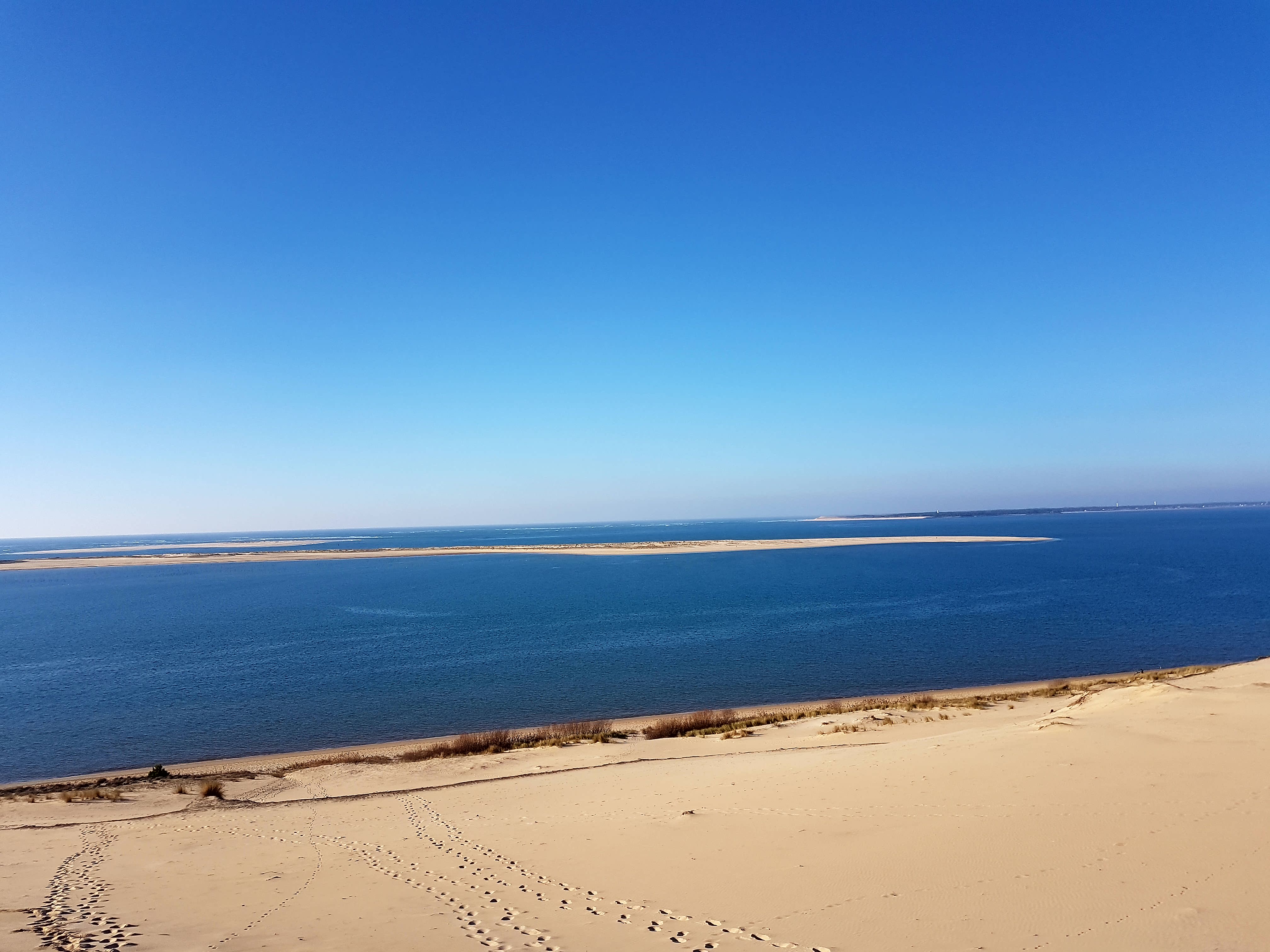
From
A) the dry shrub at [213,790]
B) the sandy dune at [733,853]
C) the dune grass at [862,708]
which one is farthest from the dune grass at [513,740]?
the dry shrub at [213,790]

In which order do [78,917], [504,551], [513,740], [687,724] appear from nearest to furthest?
[78,917] → [513,740] → [687,724] → [504,551]

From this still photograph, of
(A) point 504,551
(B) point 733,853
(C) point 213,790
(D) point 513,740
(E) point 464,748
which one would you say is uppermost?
(B) point 733,853

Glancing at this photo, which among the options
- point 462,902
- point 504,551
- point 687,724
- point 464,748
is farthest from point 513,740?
point 504,551

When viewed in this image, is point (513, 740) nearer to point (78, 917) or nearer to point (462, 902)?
point (462, 902)

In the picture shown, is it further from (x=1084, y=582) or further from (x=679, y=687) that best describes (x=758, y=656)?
(x=1084, y=582)

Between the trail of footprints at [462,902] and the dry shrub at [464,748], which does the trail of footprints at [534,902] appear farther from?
the dry shrub at [464,748]

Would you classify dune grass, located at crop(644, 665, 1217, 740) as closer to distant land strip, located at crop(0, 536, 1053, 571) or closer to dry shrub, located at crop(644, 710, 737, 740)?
dry shrub, located at crop(644, 710, 737, 740)
